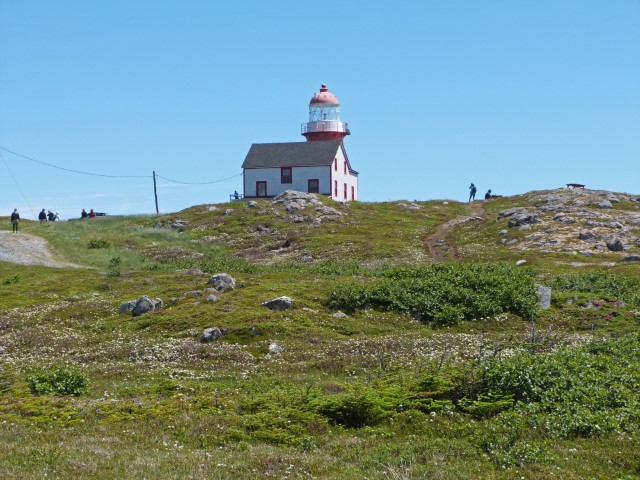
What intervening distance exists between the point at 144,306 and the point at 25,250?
40.2 metres

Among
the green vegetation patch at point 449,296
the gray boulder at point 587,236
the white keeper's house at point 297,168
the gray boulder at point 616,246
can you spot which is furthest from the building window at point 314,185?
the green vegetation patch at point 449,296

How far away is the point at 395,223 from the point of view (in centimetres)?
10175

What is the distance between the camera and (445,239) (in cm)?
8975

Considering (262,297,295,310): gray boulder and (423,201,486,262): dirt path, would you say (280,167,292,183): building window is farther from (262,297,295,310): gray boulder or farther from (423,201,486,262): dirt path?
(262,297,295,310): gray boulder

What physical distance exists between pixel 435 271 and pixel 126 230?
61733 mm

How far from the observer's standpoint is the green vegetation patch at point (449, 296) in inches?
1710

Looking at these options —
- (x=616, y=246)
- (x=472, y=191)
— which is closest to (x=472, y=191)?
(x=472, y=191)

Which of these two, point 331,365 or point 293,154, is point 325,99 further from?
point 331,365

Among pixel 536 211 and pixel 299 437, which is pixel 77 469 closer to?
pixel 299 437

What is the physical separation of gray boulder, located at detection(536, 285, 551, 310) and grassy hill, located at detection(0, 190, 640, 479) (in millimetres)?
645

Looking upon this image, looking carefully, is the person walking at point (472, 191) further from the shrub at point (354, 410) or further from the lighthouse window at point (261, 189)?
the shrub at point (354, 410)

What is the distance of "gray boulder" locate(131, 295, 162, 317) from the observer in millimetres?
45006

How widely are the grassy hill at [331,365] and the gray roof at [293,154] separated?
40128mm

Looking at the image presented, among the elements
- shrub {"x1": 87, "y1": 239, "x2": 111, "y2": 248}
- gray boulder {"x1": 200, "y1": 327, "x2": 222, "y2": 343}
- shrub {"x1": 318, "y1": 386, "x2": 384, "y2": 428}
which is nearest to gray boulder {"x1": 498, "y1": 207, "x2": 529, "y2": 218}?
shrub {"x1": 87, "y1": 239, "x2": 111, "y2": 248}
